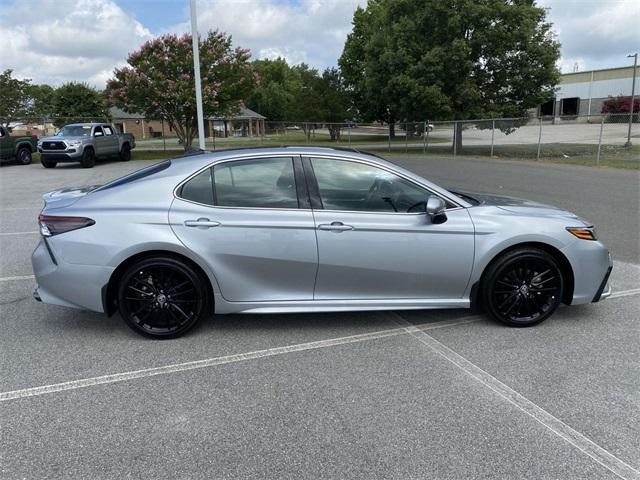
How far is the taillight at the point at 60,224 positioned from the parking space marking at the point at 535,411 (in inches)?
111

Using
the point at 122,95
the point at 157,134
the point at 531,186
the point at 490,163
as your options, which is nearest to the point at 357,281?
the point at 531,186

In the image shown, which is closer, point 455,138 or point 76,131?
point 76,131

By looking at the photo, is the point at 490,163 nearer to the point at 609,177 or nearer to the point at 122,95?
the point at 609,177

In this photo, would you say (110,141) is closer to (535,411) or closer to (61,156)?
(61,156)

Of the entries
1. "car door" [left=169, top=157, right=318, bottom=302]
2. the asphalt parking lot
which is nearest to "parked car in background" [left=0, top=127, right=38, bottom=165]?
the asphalt parking lot

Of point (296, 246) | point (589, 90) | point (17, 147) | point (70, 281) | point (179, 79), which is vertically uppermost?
point (589, 90)

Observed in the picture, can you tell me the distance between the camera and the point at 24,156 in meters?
24.4

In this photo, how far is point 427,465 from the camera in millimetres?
2658

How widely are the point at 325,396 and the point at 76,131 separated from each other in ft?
76.1

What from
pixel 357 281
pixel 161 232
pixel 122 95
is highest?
pixel 122 95

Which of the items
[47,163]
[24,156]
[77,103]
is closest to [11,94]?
[77,103]

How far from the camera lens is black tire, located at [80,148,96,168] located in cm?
2203

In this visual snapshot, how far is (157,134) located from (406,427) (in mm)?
71387

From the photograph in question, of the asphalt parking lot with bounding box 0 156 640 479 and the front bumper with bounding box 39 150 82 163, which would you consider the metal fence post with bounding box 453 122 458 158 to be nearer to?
the front bumper with bounding box 39 150 82 163
